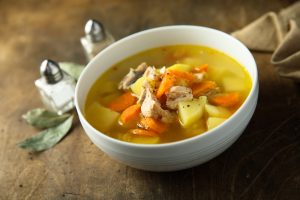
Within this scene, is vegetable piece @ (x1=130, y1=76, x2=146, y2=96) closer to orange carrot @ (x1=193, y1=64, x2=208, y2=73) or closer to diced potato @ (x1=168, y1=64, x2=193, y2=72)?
diced potato @ (x1=168, y1=64, x2=193, y2=72)

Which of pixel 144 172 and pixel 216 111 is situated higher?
pixel 216 111

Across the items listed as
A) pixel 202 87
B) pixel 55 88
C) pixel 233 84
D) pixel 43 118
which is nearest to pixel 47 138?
pixel 43 118

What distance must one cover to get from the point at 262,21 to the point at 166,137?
1.10m

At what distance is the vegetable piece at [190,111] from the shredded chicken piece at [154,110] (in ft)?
0.16

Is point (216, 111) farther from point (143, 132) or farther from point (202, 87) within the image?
point (143, 132)

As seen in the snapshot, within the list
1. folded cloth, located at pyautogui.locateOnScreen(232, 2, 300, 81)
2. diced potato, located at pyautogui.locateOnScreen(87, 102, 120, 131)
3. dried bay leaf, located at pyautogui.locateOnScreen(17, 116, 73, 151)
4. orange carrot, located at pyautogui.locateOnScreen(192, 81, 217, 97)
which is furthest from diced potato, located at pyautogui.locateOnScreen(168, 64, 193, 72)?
dried bay leaf, located at pyautogui.locateOnScreen(17, 116, 73, 151)

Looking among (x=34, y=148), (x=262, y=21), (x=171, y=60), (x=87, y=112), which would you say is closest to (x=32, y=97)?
(x=34, y=148)

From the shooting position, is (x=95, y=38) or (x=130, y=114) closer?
(x=130, y=114)

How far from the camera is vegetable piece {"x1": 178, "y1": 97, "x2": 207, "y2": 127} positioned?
182 centimetres

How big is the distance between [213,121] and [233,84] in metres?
0.27

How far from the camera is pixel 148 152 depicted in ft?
5.38

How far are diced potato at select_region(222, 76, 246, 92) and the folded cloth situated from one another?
0.31 meters

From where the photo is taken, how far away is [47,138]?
218cm

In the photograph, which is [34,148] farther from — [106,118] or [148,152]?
[148,152]
